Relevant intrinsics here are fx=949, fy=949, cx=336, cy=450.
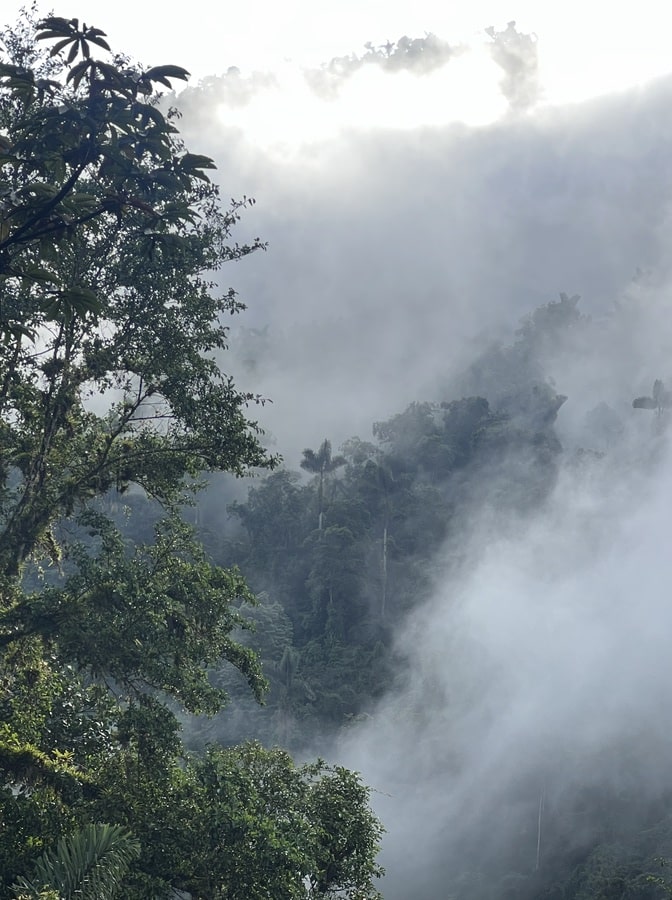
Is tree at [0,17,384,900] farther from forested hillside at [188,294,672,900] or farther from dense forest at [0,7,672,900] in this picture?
forested hillside at [188,294,672,900]

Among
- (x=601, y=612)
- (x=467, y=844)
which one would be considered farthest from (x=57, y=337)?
(x=601, y=612)

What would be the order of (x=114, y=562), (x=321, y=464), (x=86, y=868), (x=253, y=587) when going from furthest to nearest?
(x=321, y=464), (x=253, y=587), (x=114, y=562), (x=86, y=868)

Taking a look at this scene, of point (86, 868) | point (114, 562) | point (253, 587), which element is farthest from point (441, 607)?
point (86, 868)

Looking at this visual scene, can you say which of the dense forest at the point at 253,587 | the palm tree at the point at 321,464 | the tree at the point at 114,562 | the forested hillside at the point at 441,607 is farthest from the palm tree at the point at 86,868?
the palm tree at the point at 321,464

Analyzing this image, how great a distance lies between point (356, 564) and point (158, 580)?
82.4 metres

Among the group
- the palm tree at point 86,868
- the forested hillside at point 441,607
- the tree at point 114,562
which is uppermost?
the forested hillside at point 441,607

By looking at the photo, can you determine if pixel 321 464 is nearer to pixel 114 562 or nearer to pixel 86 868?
pixel 114 562

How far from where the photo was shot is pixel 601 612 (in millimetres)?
103312

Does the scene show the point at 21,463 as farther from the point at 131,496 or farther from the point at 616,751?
the point at 131,496

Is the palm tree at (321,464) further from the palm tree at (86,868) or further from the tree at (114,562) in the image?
the palm tree at (86,868)

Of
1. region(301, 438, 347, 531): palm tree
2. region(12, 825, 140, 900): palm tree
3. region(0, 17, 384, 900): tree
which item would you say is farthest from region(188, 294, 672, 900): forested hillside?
region(12, 825, 140, 900): palm tree

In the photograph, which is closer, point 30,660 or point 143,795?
point 143,795

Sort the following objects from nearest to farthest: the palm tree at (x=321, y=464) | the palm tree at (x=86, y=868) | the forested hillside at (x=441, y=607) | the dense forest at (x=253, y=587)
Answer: the palm tree at (x=86, y=868), the dense forest at (x=253, y=587), the forested hillside at (x=441, y=607), the palm tree at (x=321, y=464)

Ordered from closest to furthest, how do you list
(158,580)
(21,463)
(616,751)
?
(158,580) < (21,463) < (616,751)
